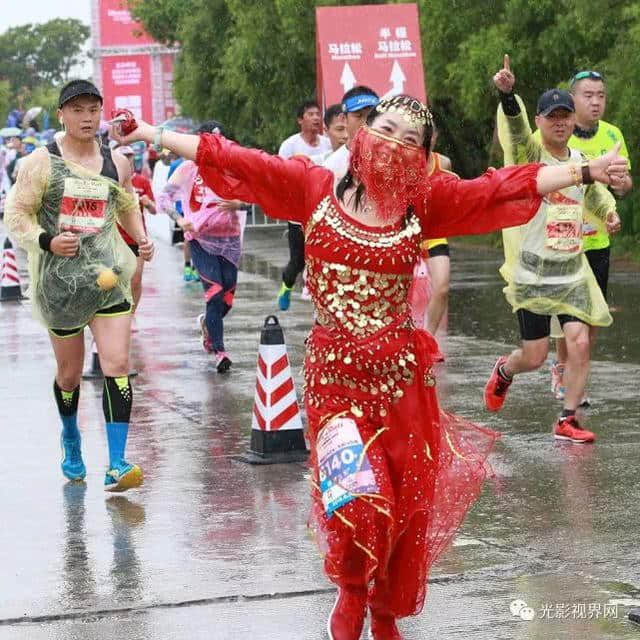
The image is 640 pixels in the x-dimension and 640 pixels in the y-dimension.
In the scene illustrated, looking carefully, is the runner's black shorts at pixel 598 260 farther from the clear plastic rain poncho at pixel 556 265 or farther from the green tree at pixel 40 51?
the green tree at pixel 40 51

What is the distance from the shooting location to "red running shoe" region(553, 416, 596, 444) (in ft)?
30.3

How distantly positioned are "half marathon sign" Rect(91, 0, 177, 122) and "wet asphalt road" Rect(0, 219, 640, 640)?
52.2 meters

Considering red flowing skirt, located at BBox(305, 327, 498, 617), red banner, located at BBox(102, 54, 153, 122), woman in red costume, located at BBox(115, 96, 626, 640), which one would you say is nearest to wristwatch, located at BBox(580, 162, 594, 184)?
woman in red costume, located at BBox(115, 96, 626, 640)

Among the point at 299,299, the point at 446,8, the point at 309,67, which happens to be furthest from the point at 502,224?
the point at 309,67

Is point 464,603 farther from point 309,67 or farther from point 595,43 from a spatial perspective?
point 309,67

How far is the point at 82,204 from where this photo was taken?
8242 millimetres

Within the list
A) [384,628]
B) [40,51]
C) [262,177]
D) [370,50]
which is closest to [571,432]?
[384,628]

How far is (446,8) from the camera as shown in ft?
79.7

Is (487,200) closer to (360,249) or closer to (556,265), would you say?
(360,249)

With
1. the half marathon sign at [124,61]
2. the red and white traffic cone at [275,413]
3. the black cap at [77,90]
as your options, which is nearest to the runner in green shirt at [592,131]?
the red and white traffic cone at [275,413]

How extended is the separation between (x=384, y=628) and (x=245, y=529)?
1896 mm

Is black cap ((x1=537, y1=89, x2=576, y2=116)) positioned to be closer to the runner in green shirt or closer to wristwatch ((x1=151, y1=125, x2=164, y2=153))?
the runner in green shirt

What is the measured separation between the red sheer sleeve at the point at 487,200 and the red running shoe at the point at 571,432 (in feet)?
12.7

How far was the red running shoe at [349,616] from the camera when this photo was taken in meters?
5.43
